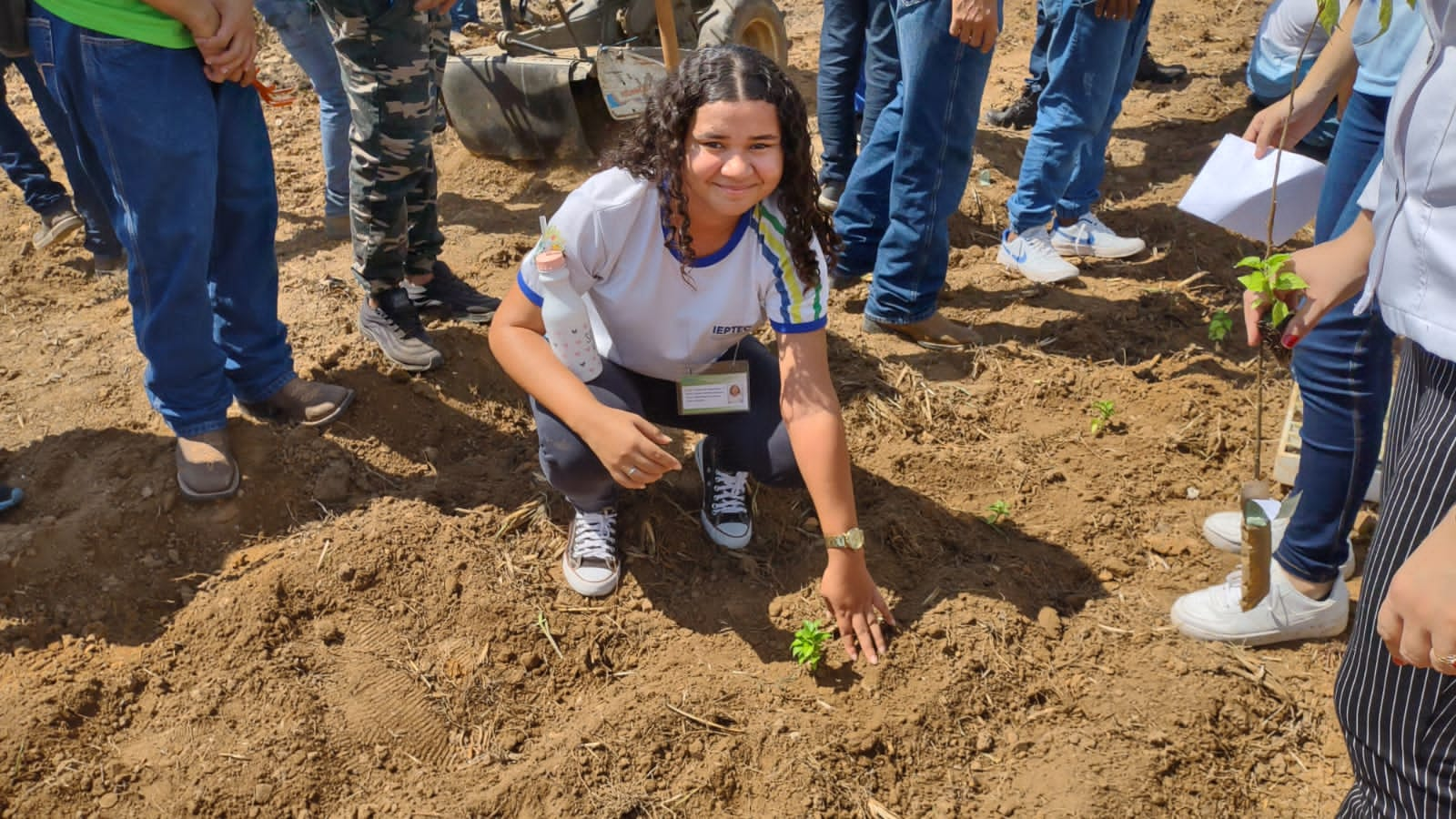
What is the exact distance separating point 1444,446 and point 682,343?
158 centimetres

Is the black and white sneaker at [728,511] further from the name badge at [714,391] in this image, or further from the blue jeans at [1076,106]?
the blue jeans at [1076,106]

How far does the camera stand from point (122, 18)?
2447mm

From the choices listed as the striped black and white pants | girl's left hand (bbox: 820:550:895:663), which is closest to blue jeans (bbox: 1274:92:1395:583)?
the striped black and white pants

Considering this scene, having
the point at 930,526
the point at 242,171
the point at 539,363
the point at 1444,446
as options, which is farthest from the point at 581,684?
the point at 1444,446

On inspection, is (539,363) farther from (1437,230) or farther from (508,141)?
(508,141)

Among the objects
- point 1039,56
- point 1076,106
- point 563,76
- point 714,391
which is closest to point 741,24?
point 563,76

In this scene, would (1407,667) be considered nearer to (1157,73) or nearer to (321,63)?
(321,63)

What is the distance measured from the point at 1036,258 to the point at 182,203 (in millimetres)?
2983

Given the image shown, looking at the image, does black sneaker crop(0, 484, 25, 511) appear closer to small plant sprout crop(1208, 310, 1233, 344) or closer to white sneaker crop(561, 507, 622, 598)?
white sneaker crop(561, 507, 622, 598)

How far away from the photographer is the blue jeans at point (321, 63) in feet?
13.1

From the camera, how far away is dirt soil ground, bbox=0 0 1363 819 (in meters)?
2.31

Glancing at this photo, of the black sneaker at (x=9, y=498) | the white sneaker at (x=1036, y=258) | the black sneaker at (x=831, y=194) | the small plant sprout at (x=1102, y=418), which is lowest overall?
the black sneaker at (x=9, y=498)

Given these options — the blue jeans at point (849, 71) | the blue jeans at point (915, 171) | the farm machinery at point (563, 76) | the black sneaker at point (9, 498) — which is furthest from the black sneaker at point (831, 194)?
the black sneaker at point (9, 498)

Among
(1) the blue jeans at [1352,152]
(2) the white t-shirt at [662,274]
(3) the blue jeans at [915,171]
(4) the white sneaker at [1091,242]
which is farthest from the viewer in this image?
(4) the white sneaker at [1091,242]
